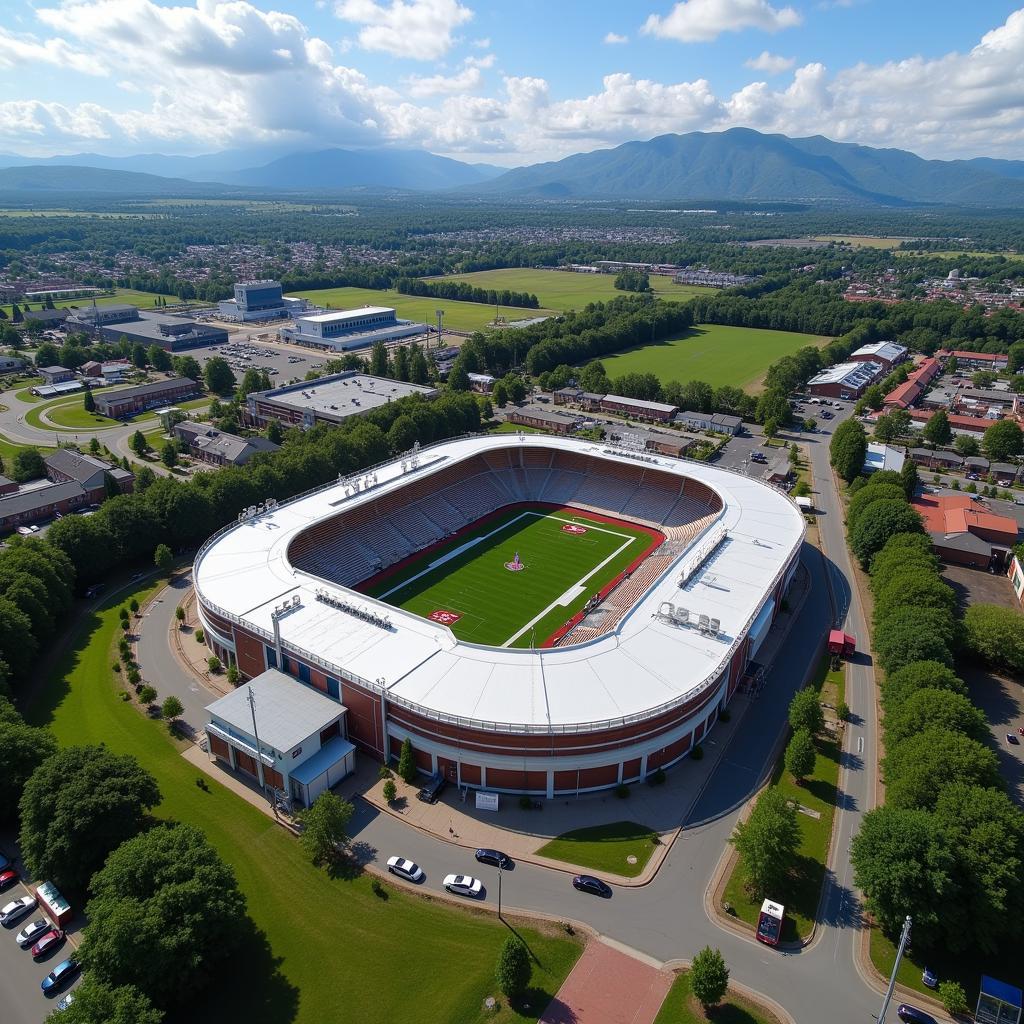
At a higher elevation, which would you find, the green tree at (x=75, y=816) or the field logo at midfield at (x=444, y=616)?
the green tree at (x=75, y=816)

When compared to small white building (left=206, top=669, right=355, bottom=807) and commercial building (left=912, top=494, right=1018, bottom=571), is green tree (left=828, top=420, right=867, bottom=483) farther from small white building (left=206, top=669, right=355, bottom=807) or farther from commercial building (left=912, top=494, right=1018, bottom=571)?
small white building (left=206, top=669, right=355, bottom=807)

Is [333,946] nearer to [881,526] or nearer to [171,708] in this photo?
[171,708]

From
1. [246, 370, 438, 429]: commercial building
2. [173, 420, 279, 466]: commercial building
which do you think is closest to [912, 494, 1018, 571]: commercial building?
[246, 370, 438, 429]: commercial building

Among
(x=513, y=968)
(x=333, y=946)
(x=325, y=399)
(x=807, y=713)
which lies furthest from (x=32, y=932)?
(x=325, y=399)

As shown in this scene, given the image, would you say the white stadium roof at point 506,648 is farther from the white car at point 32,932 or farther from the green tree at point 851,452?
the green tree at point 851,452

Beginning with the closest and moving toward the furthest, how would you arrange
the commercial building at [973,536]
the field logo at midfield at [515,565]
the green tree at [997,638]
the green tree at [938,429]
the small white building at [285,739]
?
the small white building at [285,739] < the green tree at [997,638] < the field logo at midfield at [515,565] < the commercial building at [973,536] < the green tree at [938,429]

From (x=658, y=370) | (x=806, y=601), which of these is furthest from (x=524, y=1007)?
(x=658, y=370)

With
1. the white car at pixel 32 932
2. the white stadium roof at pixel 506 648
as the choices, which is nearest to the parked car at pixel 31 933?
the white car at pixel 32 932

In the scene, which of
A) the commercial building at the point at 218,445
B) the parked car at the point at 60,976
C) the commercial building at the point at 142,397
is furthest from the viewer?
the commercial building at the point at 142,397
